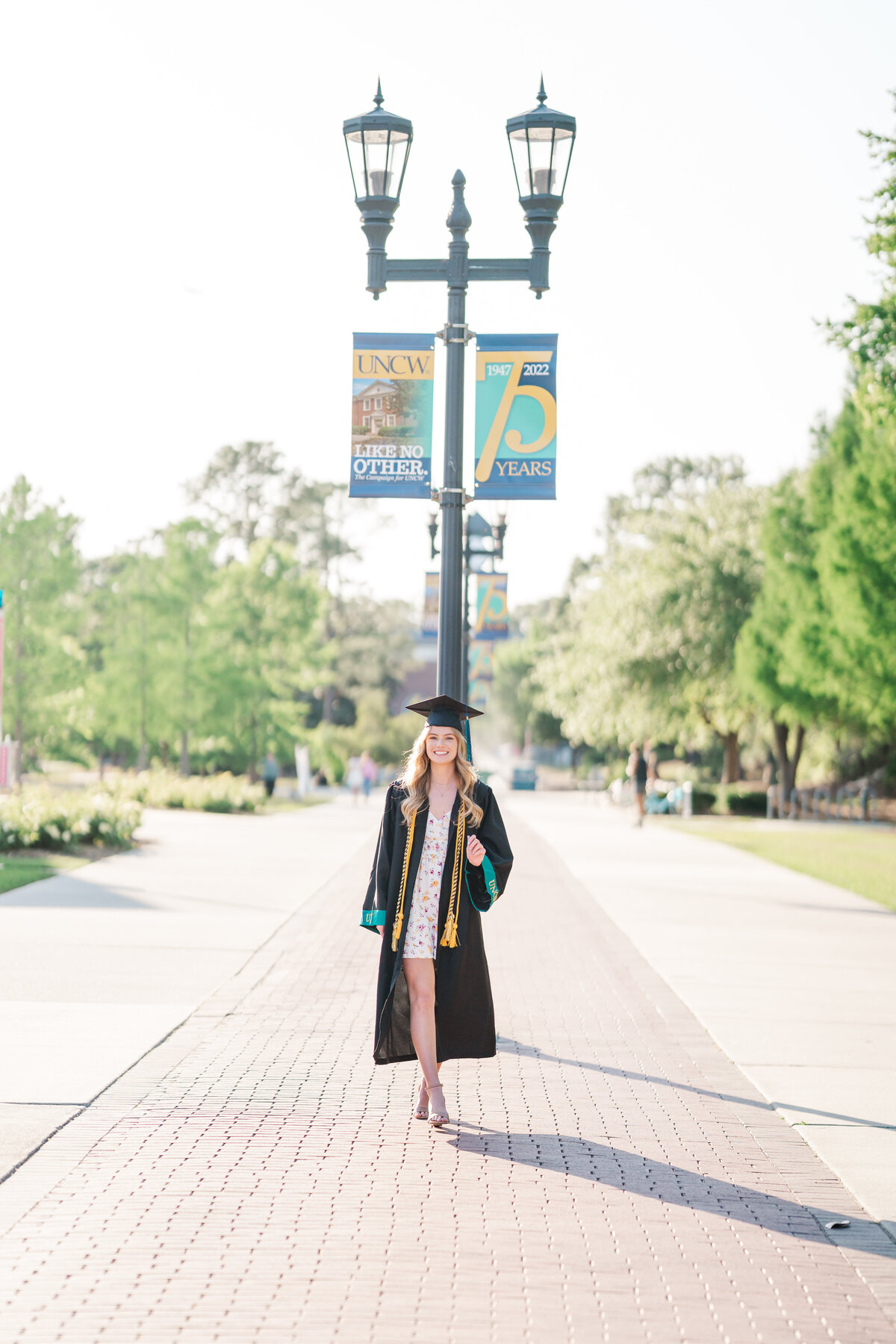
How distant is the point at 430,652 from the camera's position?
5965 inches

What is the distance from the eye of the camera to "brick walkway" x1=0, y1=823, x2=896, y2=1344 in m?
4.21

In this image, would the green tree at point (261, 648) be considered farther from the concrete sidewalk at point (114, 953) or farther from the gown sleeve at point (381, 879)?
the gown sleeve at point (381, 879)

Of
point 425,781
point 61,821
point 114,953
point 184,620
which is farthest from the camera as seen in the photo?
point 184,620

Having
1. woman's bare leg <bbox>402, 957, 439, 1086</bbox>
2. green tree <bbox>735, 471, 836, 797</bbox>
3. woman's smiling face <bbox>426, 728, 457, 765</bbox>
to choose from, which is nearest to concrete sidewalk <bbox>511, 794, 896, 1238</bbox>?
woman's bare leg <bbox>402, 957, 439, 1086</bbox>

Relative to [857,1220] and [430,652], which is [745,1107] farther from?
[430,652]

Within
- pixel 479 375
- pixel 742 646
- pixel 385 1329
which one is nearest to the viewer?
pixel 385 1329

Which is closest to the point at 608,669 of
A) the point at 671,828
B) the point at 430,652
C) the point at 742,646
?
the point at 742,646

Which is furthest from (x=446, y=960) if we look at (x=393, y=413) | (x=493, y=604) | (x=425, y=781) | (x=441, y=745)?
(x=493, y=604)

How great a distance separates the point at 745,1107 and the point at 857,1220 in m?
1.61

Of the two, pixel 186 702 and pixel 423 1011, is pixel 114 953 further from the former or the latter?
pixel 186 702

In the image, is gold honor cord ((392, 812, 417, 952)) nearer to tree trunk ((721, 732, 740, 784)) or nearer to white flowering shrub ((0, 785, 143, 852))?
white flowering shrub ((0, 785, 143, 852))

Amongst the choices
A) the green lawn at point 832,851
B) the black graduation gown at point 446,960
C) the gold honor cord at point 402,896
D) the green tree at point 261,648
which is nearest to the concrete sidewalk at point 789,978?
the green lawn at point 832,851

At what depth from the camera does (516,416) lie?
9164 millimetres

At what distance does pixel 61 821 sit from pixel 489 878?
14067mm
